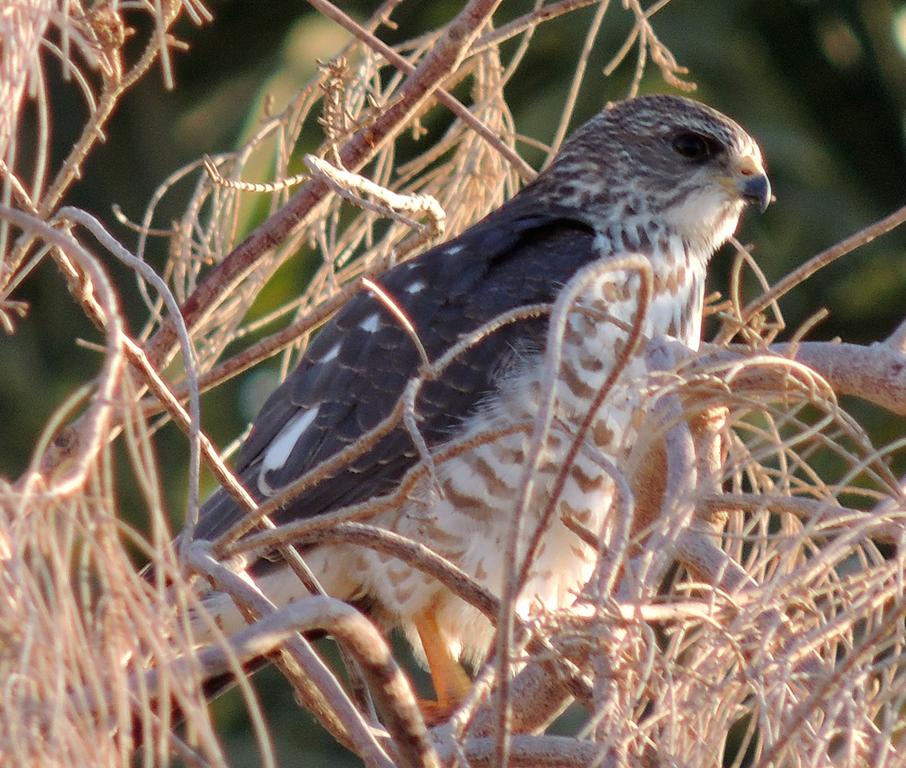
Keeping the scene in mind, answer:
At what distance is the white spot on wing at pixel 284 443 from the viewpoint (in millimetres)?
3713

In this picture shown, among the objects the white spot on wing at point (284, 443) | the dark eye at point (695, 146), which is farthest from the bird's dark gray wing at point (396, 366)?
the dark eye at point (695, 146)

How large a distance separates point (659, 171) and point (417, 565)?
2284 mm

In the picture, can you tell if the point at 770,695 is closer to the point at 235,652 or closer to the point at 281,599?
the point at 235,652

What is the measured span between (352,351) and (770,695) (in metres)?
1.97

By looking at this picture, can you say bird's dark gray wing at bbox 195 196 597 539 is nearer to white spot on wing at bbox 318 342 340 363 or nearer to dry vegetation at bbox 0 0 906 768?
white spot on wing at bbox 318 342 340 363

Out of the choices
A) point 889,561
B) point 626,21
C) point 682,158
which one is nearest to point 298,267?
point 626,21

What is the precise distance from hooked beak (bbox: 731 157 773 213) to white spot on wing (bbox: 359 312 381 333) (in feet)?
3.16

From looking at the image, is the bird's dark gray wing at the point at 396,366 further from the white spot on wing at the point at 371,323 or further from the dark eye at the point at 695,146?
the dark eye at the point at 695,146

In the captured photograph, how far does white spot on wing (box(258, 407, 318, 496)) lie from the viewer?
371 cm

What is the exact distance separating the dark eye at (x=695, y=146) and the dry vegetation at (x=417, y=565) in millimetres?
852

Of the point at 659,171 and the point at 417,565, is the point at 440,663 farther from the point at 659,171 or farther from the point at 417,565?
the point at 417,565

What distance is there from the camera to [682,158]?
4.18m

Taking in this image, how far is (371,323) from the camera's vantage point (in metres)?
3.85

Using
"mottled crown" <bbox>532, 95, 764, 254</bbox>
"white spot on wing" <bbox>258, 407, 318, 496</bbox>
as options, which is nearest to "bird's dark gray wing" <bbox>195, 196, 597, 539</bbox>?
"white spot on wing" <bbox>258, 407, 318, 496</bbox>
